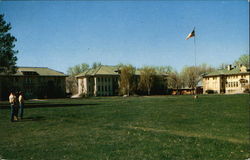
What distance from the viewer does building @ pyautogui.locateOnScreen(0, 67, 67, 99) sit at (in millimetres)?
36969

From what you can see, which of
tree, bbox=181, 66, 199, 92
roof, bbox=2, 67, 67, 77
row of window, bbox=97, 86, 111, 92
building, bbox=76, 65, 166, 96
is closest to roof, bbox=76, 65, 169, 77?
building, bbox=76, 65, 166, 96

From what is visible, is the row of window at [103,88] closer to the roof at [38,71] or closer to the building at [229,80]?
the roof at [38,71]

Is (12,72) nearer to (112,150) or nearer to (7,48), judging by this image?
(7,48)

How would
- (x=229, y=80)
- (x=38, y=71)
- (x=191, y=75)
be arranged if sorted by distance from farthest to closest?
(x=191, y=75) → (x=229, y=80) → (x=38, y=71)

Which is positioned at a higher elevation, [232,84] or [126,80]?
[126,80]

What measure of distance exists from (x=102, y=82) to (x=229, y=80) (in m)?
47.7

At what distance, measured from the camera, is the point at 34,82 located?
170ft

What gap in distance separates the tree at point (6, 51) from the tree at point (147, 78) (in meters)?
60.4

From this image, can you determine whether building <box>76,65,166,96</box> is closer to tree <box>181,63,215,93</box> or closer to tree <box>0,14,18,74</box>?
tree <box>181,63,215,93</box>

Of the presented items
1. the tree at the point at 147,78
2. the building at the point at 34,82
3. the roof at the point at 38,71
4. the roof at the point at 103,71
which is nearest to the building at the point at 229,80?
the tree at the point at 147,78

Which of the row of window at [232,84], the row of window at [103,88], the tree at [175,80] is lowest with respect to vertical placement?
the row of window at [103,88]

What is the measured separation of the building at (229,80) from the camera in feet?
287

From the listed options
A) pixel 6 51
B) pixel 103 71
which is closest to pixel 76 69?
pixel 103 71

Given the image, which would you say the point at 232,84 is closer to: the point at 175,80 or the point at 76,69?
the point at 175,80
